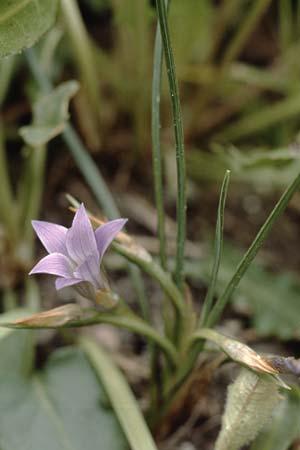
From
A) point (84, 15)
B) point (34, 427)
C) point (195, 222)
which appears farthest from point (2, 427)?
point (84, 15)

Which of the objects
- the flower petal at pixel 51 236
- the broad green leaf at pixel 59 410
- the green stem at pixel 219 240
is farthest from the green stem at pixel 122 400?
the flower petal at pixel 51 236

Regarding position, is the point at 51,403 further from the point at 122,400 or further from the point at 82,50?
the point at 82,50

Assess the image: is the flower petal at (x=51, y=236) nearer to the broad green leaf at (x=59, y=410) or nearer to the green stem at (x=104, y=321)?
the green stem at (x=104, y=321)

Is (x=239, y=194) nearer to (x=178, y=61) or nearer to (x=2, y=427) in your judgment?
(x=178, y=61)

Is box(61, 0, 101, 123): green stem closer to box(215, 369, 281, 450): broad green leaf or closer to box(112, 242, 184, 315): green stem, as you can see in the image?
box(112, 242, 184, 315): green stem

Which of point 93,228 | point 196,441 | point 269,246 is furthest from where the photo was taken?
point 269,246

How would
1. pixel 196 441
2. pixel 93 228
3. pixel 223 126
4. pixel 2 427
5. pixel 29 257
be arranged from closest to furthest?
pixel 93 228, pixel 2 427, pixel 196 441, pixel 29 257, pixel 223 126
